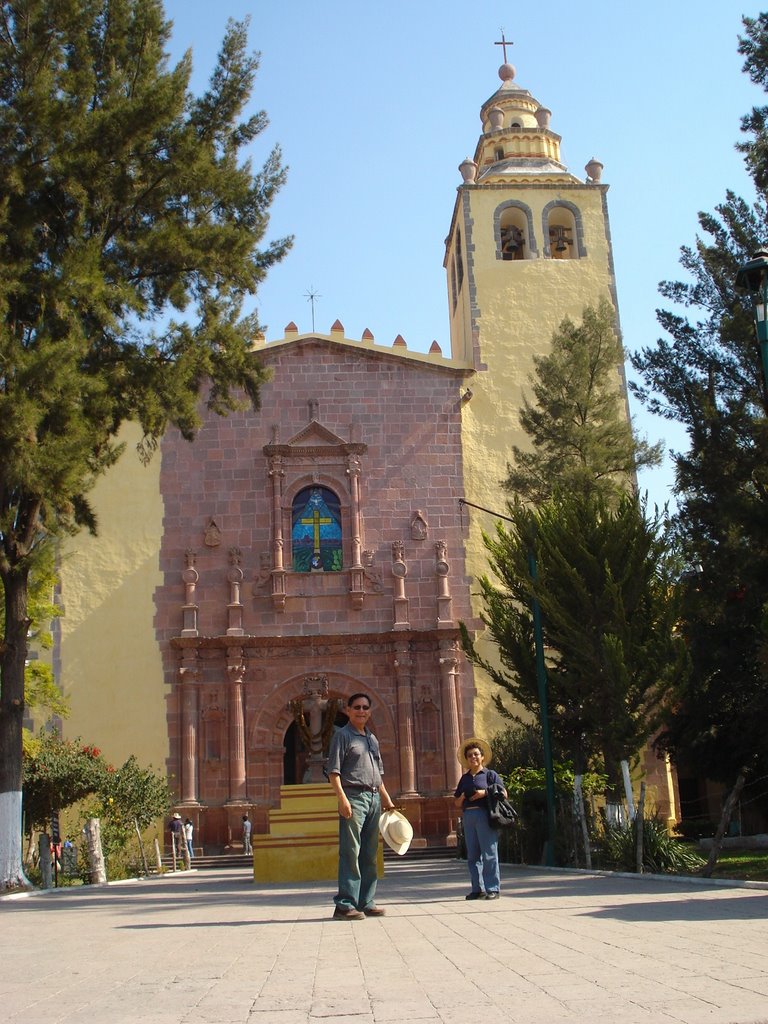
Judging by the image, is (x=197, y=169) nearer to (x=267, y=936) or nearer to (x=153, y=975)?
(x=267, y=936)

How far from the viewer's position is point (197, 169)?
15266 millimetres

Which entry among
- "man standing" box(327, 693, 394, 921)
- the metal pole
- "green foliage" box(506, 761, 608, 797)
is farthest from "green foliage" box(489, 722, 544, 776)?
"man standing" box(327, 693, 394, 921)

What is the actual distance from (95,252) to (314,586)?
12400mm

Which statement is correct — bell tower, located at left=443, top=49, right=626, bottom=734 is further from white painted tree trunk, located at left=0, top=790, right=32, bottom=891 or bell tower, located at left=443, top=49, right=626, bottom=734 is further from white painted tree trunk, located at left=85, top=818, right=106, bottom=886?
white painted tree trunk, located at left=0, top=790, right=32, bottom=891

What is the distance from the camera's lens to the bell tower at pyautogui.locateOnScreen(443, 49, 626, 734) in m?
27.0

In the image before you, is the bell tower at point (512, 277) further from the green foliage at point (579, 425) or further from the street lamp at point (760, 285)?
the street lamp at point (760, 285)

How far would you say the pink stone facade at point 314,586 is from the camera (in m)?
24.4

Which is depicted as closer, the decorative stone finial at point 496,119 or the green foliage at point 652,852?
the green foliage at point 652,852

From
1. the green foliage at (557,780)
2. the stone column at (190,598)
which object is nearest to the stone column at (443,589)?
the green foliage at (557,780)

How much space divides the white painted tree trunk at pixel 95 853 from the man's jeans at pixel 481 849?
8.34m

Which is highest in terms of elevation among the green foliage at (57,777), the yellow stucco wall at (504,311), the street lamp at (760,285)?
the yellow stucco wall at (504,311)

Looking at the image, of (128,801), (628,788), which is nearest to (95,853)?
(128,801)

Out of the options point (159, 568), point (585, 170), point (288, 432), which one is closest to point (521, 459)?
point (288, 432)

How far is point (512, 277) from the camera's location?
2825 cm
